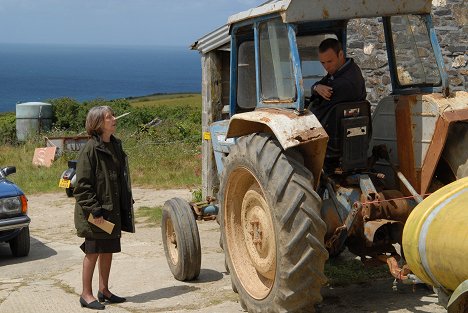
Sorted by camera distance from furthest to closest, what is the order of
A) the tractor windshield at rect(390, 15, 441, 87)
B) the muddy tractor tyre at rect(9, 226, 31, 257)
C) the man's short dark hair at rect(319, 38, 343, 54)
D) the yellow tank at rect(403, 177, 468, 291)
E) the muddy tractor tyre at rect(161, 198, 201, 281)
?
the muddy tractor tyre at rect(9, 226, 31, 257)
the muddy tractor tyre at rect(161, 198, 201, 281)
the tractor windshield at rect(390, 15, 441, 87)
the man's short dark hair at rect(319, 38, 343, 54)
the yellow tank at rect(403, 177, 468, 291)

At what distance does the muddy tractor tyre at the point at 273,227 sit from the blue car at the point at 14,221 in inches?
155

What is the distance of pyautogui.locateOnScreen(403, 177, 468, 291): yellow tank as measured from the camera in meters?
4.84

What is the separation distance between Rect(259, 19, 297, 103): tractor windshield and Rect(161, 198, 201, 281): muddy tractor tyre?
5.94ft

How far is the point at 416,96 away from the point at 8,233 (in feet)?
18.3

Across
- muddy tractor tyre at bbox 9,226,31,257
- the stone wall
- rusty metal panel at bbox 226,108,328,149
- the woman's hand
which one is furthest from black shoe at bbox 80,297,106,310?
the stone wall

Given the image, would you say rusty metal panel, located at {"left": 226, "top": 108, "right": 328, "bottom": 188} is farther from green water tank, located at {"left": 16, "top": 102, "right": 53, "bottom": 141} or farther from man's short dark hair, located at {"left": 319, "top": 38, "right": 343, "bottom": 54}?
green water tank, located at {"left": 16, "top": 102, "right": 53, "bottom": 141}

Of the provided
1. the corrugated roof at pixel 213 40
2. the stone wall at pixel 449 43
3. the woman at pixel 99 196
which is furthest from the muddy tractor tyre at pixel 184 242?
the stone wall at pixel 449 43

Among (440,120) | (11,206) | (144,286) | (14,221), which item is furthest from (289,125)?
(11,206)

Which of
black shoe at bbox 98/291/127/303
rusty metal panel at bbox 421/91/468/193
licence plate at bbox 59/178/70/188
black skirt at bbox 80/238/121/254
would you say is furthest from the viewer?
licence plate at bbox 59/178/70/188

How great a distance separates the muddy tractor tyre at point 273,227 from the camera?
601cm

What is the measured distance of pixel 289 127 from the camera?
20.2 ft

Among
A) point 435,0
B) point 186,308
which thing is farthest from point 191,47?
point 186,308

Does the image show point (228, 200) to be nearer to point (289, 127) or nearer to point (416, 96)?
point (289, 127)

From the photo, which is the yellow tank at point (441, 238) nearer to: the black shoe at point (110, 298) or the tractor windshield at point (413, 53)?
the tractor windshield at point (413, 53)
